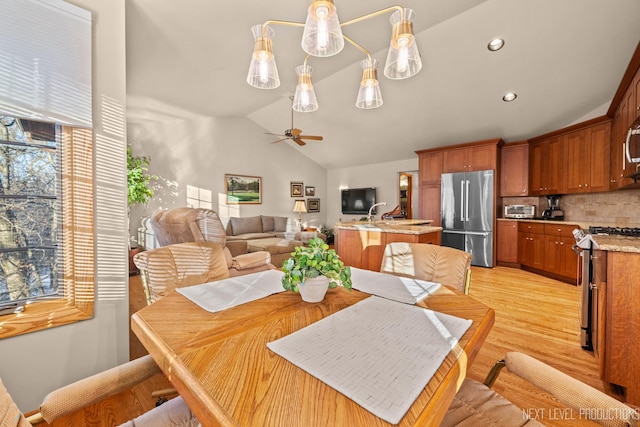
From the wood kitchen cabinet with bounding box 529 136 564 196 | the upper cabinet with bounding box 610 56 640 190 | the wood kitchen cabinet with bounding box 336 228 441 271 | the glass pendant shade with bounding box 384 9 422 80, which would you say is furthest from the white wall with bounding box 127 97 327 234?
the upper cabinet with bounding box 610 56 640 190

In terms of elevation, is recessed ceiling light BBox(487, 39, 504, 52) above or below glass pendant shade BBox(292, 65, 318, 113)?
above

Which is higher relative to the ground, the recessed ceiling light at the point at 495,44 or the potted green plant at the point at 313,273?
the recessed ceiling light at the point at 495,44

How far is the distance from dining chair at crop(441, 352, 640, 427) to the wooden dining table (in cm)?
16

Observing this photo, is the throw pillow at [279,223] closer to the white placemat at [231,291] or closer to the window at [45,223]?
the window at [45,223]

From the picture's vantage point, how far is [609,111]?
3.61m

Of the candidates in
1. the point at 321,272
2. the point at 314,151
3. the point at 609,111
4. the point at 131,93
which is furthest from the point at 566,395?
the point at 314,151

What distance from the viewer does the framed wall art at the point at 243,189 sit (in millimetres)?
6340

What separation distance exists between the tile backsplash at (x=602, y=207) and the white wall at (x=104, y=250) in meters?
5.60

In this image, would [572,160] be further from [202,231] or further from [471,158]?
[202,231]

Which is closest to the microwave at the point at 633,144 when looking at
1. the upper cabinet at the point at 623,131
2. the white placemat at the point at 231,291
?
the upper cabinet at the point at 623,131

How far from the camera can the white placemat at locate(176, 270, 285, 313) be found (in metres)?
1.11

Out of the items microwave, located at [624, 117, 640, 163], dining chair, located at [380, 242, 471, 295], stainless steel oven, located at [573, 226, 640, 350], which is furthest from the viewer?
microwave, located at [624, 117, 640, 163]

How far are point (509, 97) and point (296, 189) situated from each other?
5.09 meters

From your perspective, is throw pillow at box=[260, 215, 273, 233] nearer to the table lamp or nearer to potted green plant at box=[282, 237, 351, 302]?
the table lamp
